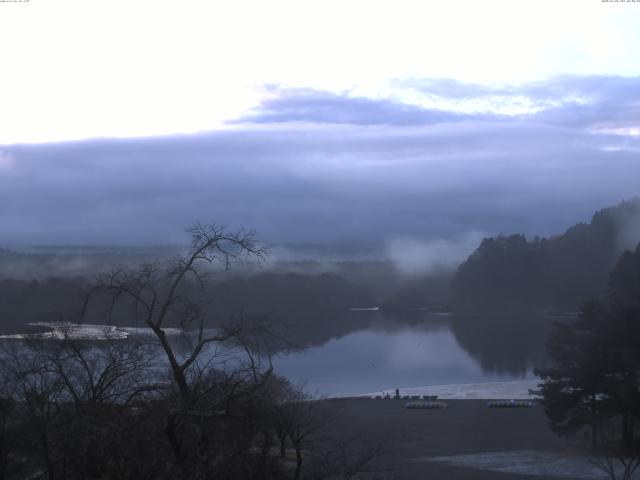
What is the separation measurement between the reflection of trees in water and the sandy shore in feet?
44.8

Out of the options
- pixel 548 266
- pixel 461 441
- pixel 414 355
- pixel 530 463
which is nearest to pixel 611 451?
pixel 530 463

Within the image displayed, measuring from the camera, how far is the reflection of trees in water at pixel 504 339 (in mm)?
40031

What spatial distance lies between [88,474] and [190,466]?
1.20 meters

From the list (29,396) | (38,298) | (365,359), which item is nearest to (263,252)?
(29,396)

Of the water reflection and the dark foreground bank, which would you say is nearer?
the dark foreground bank

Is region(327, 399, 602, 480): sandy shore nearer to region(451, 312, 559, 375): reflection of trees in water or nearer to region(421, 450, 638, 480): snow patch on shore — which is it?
region(421, 450, 638, 480): snow patch on shore

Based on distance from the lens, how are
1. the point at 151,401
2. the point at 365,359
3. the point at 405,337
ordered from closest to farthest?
the point at 151,401, the point at 365,359, the point at 405,337

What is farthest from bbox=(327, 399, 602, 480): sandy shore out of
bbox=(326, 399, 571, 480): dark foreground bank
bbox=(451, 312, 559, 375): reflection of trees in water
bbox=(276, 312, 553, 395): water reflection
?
bbox=(451, 312, 559, 375): reflection of trees in water

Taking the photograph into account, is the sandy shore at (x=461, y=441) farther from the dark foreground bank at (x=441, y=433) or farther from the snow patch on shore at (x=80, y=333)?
the snow patch on shore at (x=80, y=333)

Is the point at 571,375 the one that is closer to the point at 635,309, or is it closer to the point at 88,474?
the point at 635,309

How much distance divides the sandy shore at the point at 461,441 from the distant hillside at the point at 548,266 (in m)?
50.4

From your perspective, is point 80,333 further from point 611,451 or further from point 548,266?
point 548,266

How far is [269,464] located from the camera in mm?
7871

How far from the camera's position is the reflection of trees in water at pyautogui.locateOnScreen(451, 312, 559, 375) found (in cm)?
4003
